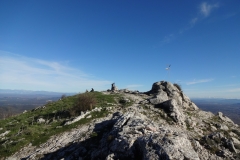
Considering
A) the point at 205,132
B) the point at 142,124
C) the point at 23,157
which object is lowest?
the point at 23,157

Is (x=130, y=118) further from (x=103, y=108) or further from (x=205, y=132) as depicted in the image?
(x=205, y=132)

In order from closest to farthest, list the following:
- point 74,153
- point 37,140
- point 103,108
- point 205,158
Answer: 1. point 205,158
2. point 74,153
3. point 37,140
4. point 103,108

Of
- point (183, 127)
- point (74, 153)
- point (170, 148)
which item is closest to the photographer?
point (170, 148)

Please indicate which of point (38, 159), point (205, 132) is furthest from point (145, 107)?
point (38, 159)

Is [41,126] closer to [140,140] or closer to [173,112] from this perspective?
[140,140]

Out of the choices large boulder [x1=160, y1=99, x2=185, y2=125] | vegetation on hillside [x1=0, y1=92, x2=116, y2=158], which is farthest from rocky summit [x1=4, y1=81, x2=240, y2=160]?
vegetation on hillside [x1=0, y1=92, x2=116, y2=158]

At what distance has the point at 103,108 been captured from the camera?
3400 cm

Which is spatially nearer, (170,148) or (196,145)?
(170,148)

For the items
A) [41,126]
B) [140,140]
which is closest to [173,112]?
[140,140]

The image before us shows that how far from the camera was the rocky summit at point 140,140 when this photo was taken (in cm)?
1444

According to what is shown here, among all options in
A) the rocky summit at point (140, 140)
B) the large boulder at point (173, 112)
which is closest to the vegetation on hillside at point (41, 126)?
the rocky summit at point (140, 140)

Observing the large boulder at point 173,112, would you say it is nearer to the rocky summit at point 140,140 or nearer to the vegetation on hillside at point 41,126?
the rocky summit at point 140,140

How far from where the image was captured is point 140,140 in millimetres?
15586

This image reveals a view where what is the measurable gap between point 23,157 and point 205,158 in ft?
65.0
